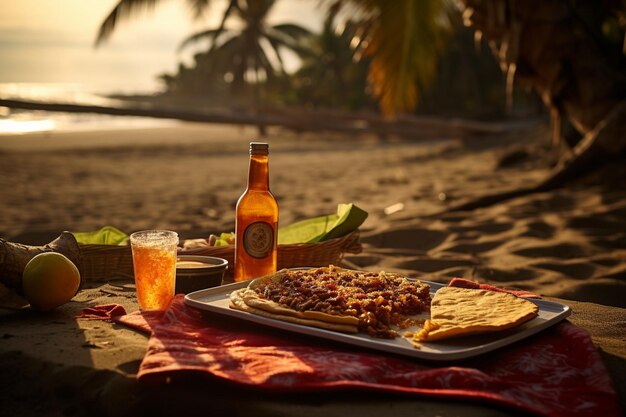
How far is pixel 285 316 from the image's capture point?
1767mm

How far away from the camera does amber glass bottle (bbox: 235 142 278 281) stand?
2.26m

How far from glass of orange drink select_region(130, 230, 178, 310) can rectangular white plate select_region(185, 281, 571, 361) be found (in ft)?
0.66

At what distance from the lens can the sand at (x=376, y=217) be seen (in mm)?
1946

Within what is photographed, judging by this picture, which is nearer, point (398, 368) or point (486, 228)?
point (398, 368)

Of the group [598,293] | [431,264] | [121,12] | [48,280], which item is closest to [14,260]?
[48,280]

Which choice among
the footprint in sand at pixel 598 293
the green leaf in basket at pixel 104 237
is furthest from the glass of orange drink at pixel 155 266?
the footprint in sand at pixel 598 293

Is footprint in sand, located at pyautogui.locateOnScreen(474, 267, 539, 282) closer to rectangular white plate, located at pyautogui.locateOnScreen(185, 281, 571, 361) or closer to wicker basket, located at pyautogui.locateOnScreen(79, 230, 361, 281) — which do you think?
wicker basket, located at pyautogui.locateOnScreen(79, 230, 361, 281)

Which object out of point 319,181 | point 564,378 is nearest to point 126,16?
point 319,181

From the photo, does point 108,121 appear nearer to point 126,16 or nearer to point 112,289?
point 126,16

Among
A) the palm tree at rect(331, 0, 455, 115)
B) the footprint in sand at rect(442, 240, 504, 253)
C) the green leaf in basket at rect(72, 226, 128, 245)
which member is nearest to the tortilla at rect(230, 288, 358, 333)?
the green leaf in basket at rect(72, 226, 128, 245)

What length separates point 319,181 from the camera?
852 cm

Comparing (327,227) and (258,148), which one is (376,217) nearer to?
(327,227)

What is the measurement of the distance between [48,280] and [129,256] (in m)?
0.62

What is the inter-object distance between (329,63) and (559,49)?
102 ft
